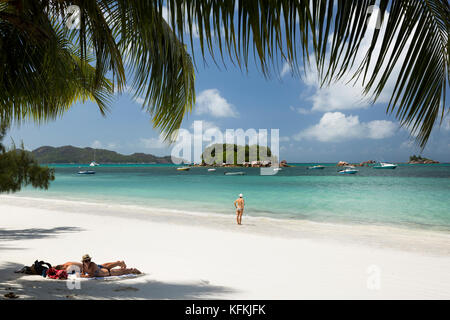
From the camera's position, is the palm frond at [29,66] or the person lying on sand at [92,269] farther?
the person lying on sand at [92,269]

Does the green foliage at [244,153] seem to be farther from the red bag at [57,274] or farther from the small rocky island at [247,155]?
the red bag at [57,274]

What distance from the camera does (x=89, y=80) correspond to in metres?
4.40

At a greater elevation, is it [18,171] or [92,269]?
[18,171]

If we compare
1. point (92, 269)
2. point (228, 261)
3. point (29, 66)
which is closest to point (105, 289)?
point (92, 269)

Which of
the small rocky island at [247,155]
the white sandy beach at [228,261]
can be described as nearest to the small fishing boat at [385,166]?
the small rocky island at [247,155]

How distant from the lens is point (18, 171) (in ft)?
28.6

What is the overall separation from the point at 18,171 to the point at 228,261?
5608 mm

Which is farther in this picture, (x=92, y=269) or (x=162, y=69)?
(x=92, y=269)

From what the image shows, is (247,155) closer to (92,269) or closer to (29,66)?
(92,269)

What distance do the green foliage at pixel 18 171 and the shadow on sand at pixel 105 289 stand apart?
2715 mm

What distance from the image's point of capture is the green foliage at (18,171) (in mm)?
8305

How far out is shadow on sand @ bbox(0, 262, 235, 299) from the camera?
525 centimetres

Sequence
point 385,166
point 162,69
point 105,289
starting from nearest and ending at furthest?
1. point 162,69
2. point 105,289
3. point 385,166
